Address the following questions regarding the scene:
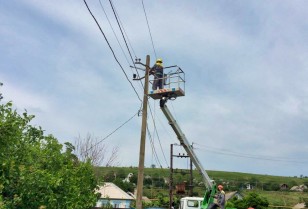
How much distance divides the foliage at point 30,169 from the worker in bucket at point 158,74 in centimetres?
716

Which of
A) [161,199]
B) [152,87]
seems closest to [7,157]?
[152,87]

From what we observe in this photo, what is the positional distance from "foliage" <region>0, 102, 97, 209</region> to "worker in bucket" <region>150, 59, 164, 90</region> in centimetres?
716

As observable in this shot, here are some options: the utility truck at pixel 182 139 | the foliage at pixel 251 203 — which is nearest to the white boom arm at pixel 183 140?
the utility truck at pixel 182 139

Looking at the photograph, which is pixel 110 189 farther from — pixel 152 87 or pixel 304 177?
pixel 304 177

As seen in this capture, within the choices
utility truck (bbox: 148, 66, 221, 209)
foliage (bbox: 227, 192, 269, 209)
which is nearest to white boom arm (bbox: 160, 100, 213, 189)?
utility truck (bbox: 148, 66, 221, 209)

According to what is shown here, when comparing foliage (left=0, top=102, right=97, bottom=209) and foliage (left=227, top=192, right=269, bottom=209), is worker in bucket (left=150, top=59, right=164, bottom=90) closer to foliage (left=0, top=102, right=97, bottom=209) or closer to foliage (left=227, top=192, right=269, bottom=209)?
foliage (left=0, top=102, right=97, bottom=209)

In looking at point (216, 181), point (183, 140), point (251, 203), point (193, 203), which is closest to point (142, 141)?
point (183, 140)

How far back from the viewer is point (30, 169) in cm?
956

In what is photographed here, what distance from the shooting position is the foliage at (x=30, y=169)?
8344 millimetres

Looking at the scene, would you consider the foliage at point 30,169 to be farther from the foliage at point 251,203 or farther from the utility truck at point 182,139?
the foliage at point 251,203

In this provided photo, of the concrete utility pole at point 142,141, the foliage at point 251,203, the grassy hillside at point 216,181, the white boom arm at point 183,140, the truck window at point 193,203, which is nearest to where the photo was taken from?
the concrete utility pole at point 142,141

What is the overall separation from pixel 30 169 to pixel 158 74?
9.61m

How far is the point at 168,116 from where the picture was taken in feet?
62.6

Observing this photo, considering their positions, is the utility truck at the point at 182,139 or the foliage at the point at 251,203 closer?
the utility truck at the point at 182,139
